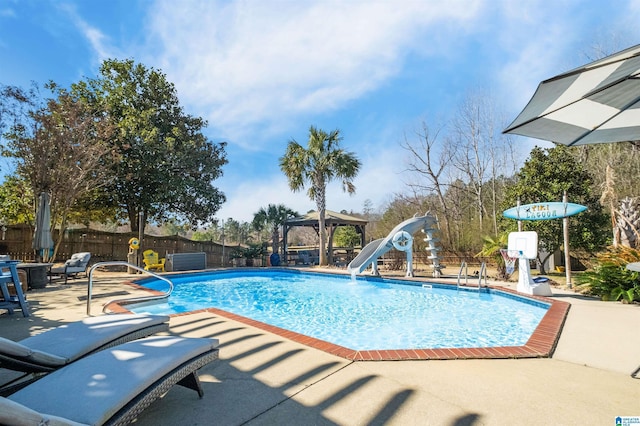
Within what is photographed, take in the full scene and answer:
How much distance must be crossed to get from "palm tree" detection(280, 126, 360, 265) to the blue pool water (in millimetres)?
5749

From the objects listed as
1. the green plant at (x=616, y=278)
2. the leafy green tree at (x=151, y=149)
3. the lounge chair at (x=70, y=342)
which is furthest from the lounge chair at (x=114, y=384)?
the leafy green tree at (x=151, y=149)

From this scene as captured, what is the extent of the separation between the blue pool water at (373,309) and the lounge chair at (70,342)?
320cm

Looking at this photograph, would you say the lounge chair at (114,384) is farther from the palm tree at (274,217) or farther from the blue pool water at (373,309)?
the palm tree at (274,217)

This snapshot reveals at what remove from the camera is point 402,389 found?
2.60 meters

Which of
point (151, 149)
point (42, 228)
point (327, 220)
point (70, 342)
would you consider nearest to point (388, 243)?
point (327, 220)

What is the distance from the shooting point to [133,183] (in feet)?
54.3

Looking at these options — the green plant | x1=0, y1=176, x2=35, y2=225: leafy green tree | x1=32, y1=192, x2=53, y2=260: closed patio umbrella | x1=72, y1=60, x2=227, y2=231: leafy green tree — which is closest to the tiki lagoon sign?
the green plant

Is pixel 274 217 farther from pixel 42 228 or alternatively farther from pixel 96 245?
pixel 42 228

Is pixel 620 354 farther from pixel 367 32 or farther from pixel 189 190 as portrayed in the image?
pixel 189 190

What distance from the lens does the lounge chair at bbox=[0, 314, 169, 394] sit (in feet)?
7.07

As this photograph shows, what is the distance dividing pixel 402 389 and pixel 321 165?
1521 centimetres

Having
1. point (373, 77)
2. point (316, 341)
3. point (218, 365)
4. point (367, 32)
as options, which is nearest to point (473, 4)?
point (367, 32)

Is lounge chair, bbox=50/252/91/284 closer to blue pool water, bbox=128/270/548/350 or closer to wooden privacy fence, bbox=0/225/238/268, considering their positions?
Result: blue pool water, bbox=128/270/548/350

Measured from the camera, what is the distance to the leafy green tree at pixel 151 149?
51.5 ft
